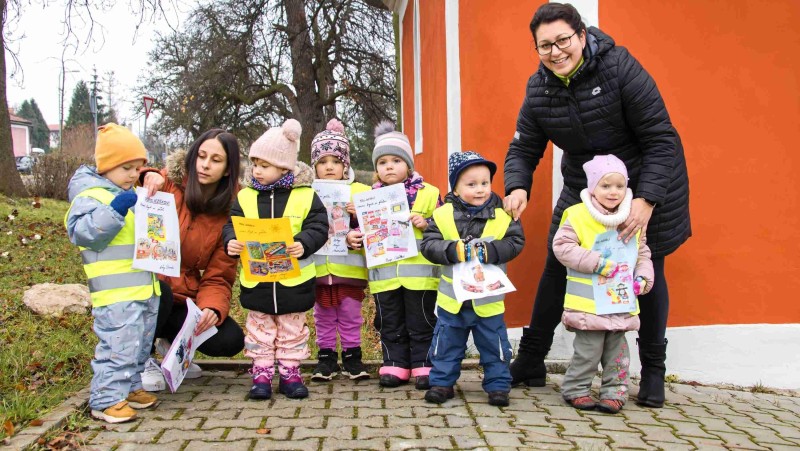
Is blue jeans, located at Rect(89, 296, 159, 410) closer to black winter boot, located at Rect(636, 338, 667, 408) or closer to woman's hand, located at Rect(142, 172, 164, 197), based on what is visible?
woman's hand, located at Rect(142, 172, 164, 197)

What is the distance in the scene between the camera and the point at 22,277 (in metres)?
7.39

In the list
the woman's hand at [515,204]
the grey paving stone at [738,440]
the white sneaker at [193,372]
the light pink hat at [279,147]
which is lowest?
the grey paving stone at [738,440]

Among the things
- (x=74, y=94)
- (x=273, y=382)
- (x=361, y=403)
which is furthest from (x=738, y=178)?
(x=74, y=94)

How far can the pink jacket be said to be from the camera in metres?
3.79

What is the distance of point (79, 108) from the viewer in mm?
70938

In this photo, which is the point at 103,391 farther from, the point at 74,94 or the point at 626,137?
the point at 74,94

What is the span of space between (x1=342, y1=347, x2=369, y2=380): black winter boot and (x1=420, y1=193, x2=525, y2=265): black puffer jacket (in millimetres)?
1011

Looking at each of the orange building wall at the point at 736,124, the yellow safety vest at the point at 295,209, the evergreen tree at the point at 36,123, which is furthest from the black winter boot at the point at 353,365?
the evergreen tree at the point at 36,123

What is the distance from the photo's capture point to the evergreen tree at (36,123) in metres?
78.7

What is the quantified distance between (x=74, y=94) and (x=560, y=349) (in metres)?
80.5

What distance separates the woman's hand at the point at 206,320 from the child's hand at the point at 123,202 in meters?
0.90

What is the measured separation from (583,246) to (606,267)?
0.19 m

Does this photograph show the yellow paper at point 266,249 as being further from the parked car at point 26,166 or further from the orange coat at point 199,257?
the parked car at point 26,166

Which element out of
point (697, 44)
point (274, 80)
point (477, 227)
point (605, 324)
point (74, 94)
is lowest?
point (605, 324)
